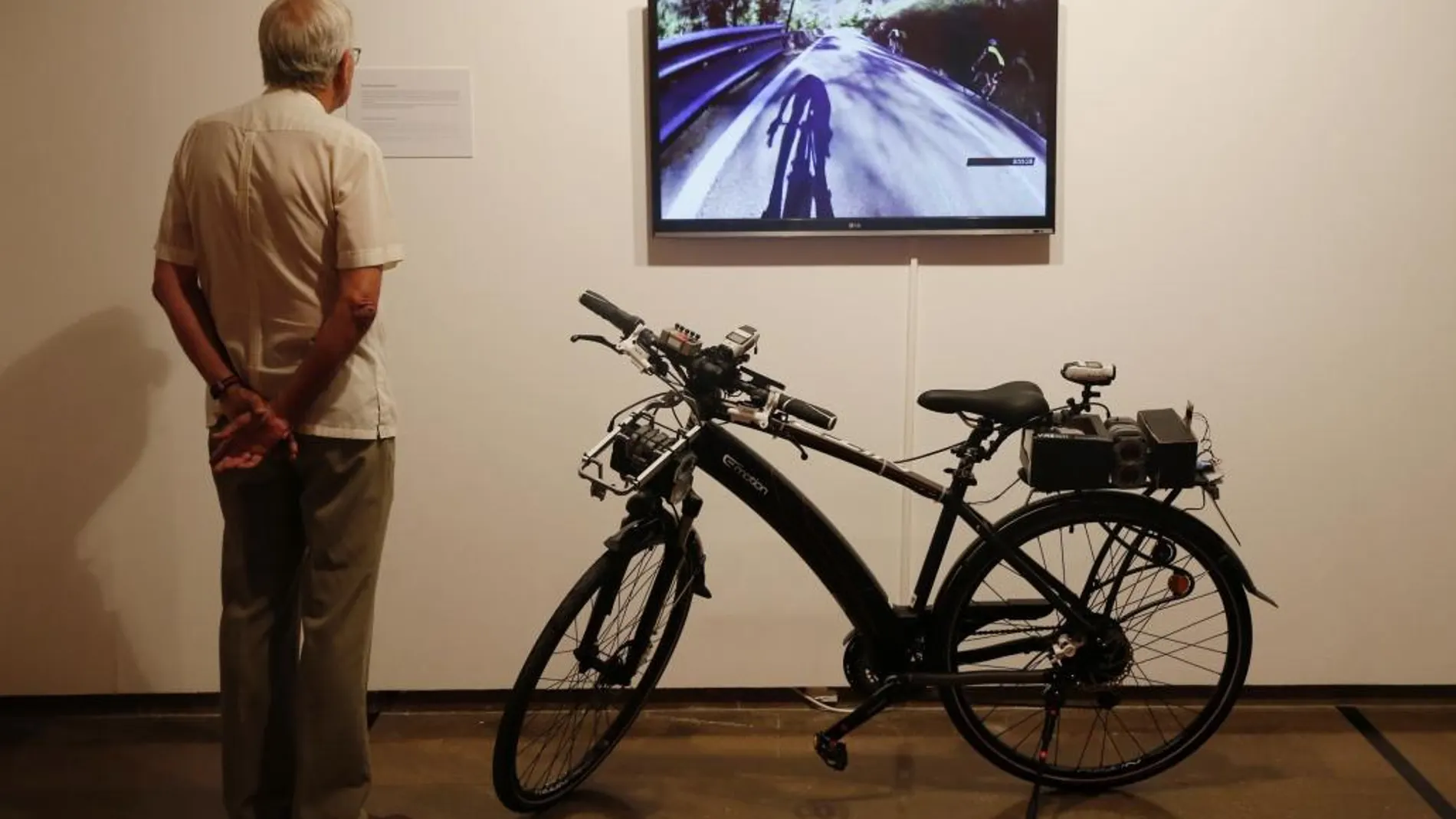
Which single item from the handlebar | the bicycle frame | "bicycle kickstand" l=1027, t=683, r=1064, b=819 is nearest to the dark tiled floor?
"bicycle kickstand" l=1027, t=683, r=1064, b=819

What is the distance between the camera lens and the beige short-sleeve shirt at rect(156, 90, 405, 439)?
188 cm

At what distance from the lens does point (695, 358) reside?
6.74ft

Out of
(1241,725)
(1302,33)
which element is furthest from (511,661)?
(1302,33)

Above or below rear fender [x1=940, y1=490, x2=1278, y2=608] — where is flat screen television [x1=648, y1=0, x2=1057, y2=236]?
above

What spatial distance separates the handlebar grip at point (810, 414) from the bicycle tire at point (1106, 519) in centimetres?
44

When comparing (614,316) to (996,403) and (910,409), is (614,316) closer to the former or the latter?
(996,403)

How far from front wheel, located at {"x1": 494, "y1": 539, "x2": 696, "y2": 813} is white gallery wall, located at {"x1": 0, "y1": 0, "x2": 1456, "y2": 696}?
341 millimetres

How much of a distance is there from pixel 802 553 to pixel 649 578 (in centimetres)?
39

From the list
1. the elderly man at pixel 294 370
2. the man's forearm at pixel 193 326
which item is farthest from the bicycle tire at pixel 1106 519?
the man's forearm at pixel 193 326

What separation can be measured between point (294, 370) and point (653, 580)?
0.80 m

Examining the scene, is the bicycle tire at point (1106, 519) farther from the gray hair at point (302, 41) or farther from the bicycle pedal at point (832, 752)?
the gray hair at point (302, 41)

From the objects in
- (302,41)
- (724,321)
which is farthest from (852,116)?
(302,41)

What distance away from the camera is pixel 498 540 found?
8.96 ft

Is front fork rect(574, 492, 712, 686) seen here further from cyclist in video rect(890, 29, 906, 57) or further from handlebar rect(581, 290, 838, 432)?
cyclist in video rect(890, 29, 906, 57)
